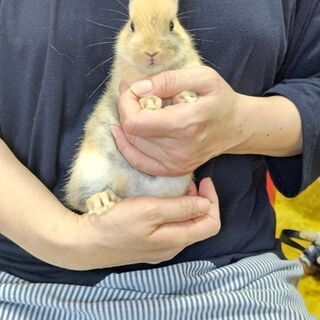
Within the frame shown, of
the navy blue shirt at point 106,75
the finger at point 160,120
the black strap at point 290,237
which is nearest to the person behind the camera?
the finger at point 160,120

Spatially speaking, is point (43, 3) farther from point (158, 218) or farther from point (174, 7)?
point (158, 218)

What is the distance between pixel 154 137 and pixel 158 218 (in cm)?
14

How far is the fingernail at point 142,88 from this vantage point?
88 cm

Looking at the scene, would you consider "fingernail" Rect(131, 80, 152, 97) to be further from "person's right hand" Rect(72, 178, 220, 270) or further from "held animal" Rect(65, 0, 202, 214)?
"person's right hand" Rect(72, 178, 220, 270)

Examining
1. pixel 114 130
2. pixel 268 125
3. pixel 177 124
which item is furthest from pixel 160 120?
pixel 268 125

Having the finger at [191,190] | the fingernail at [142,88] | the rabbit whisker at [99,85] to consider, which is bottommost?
the finger at [191,190]

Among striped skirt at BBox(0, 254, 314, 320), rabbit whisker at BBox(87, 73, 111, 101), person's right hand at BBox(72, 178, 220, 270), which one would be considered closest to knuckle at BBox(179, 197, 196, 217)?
person's right hand at BBox(72, 178, 220, 270)

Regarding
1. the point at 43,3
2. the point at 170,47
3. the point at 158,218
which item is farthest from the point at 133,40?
the point at 158,218

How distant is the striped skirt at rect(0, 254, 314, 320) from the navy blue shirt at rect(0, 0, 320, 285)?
5cm

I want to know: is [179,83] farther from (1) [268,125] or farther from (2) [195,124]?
(1) [268,125]

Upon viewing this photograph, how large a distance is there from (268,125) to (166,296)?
0.34 meters

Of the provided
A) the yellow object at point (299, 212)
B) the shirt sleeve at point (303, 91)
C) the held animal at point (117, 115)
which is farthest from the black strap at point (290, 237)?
the held animal at point (117, 115)

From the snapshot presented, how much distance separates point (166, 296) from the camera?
974 mm

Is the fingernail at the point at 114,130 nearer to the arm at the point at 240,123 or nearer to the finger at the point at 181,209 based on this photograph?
the arm at the point at 240,123
